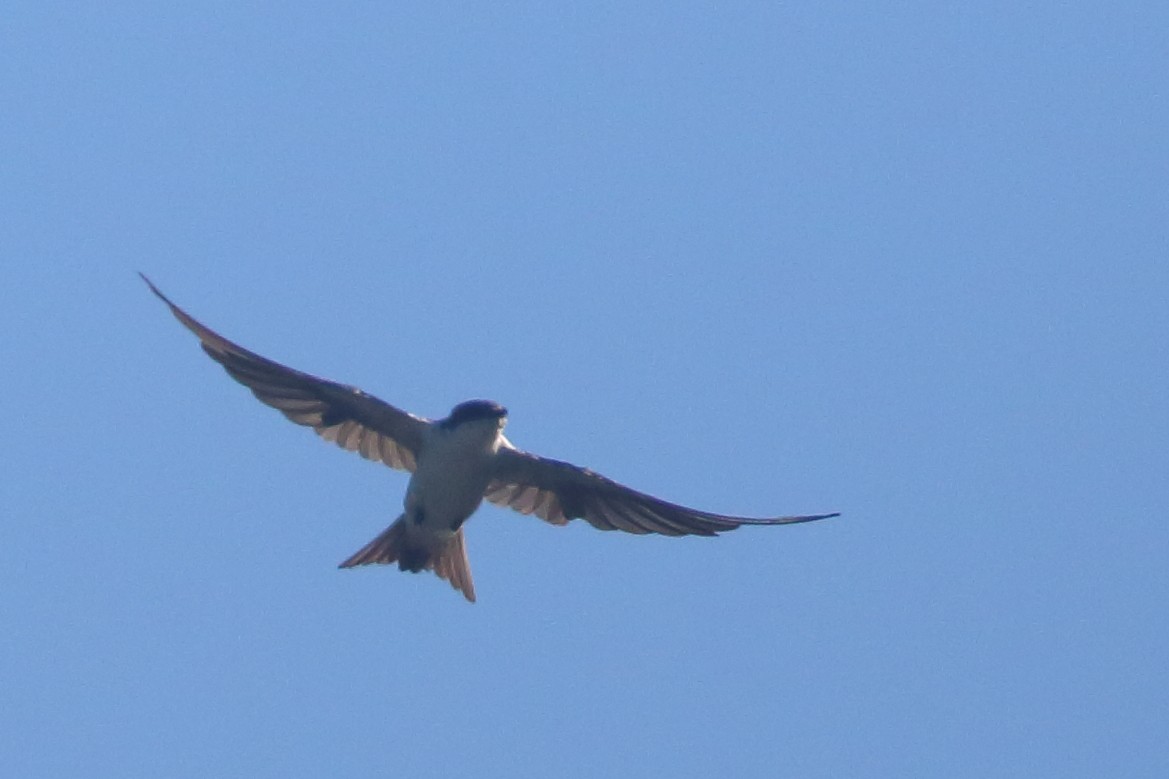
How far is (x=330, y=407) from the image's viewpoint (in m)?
12.3

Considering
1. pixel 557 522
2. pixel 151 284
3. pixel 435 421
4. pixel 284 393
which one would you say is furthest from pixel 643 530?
pixel 151 284

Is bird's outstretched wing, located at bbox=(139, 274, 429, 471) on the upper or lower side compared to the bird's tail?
upper

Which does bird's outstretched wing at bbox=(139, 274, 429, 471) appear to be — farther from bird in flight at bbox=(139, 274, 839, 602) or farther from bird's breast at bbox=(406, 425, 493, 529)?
bird's breast at bbox=(406, 425, 493, 529)

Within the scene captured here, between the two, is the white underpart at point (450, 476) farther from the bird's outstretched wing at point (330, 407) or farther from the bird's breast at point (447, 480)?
the bird's outstretched wing at point (330, 407)

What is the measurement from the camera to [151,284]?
1062 cm

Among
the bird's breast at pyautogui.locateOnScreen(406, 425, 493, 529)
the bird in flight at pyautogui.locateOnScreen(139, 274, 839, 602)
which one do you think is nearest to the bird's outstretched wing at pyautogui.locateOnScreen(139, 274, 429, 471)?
the bird in flight at pyautogui.locateOnScreen(139, 274, 839, 602)

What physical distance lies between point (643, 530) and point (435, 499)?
128 centimetres

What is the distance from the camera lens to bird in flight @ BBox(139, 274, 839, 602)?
11758 mm

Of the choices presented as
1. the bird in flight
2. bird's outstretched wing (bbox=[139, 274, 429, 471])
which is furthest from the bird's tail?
bird's outstretched wing (bbox=[139, 274, 429, 471])

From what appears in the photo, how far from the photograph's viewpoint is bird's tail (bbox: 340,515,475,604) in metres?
12.1

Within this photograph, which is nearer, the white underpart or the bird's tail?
the white underpart

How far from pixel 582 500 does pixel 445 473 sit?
998 mm

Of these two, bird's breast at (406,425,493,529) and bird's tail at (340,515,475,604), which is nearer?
bird's breast at (406,425,493,529)

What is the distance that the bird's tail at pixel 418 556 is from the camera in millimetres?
12086
